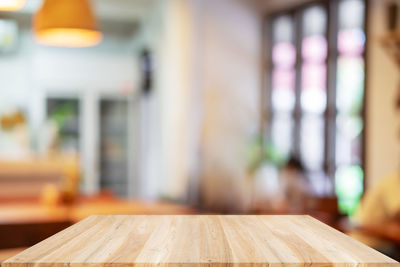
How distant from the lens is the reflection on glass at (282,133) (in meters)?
7.57

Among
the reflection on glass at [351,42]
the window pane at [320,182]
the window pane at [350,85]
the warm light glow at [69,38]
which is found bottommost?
the window pane at [320,182]

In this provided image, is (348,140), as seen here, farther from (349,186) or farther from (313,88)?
(313,88)

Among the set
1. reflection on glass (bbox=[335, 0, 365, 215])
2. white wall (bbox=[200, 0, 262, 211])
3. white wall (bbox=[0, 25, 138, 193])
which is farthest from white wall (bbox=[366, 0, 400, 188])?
white wall (bbox=[0, 25, 138, 193])

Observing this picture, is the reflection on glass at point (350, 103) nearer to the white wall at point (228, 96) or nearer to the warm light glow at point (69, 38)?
the white wall at point (228, 96)

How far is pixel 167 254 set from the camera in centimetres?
88

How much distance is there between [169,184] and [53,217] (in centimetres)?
435

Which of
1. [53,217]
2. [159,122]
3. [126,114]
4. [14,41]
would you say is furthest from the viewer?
[126,114]

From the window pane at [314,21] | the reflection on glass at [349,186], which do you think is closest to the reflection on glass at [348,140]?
the reflection on glass at [349,186]

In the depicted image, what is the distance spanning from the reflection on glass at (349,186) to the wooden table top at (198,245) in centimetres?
506

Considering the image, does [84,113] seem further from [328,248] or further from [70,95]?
[328,248]

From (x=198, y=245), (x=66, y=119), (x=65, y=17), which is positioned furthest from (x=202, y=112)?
(x=198, y=245)

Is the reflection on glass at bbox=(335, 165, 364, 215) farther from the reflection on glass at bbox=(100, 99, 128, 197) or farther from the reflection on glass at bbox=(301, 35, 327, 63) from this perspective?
the reflection on glass at bbox=(100, 99, 128, 197)

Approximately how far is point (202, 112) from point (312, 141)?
6.11 feet

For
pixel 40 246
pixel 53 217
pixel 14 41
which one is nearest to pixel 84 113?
pixel 14 41
